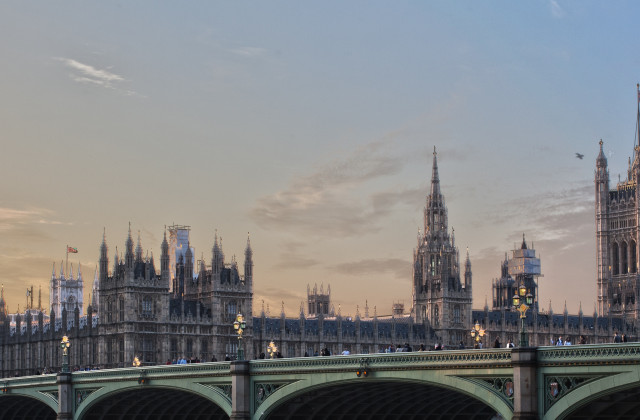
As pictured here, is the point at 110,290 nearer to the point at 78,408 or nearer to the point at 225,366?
the point at 78,408

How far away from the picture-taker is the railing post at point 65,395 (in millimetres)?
88250

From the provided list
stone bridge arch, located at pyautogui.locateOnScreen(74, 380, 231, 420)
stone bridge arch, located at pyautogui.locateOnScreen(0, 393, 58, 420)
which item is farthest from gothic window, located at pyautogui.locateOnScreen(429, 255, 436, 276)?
stone bridge arch, located at pyautogui.locateOnScreen(74, 380, 231, 420)

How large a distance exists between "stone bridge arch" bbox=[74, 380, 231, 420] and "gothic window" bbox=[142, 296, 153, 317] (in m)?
56.5

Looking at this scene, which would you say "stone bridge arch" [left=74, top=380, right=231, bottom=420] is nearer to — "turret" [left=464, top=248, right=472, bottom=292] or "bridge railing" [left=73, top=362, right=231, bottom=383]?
"bridge railing" [left=73, top=362, right=231, bottom=383]

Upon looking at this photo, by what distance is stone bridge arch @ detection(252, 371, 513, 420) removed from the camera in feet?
191

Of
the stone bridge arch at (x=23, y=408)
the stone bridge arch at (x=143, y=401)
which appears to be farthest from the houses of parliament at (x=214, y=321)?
the stone bridge arch at (x=143, y=401)

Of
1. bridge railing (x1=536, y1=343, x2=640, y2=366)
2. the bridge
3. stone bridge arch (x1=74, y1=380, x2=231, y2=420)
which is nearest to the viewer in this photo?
bridge railing (x1=536, y1=343, x2=640, y2=366)

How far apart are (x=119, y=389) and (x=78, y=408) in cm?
616

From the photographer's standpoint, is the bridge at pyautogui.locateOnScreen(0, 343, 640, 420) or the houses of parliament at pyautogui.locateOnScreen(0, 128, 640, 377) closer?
the bridge at pyautogui.locateOnScreen(0, 343, 640, 420)

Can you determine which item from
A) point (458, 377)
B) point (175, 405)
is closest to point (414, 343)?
point (175, 405)

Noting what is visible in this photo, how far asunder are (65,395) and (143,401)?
5667mm

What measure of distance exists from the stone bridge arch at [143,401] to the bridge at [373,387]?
0.28 ft

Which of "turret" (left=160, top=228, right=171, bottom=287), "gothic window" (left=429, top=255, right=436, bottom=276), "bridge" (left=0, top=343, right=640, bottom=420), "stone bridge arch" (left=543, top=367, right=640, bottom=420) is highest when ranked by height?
"gothic window" (left=429, top=255, right=436, bottom=276)

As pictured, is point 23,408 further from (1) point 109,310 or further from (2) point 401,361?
(2) point 401,361
